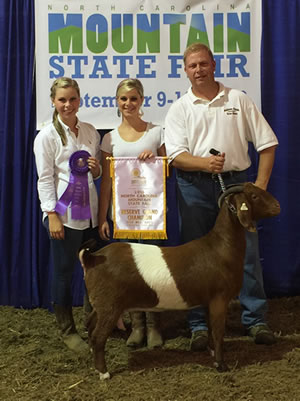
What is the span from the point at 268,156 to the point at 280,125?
3.71 ft

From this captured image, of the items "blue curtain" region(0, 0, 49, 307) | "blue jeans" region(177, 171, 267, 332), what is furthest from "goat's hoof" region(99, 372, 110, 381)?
"blue curtain" region(0, 0, 49, 307)

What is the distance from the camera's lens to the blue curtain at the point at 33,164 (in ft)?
13.1

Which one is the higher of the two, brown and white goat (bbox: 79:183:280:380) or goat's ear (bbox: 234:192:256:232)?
goat's ear (bbox: 234:192:256:232)

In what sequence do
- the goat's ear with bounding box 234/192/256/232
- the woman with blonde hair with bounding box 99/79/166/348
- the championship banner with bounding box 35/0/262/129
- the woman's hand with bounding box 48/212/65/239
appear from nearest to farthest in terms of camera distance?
1. the goat's ear with bounding box 234/192/256/232
2. the woman's hand with bounding box 48/212/65/239
3. the woman with blonde hair with bounding box 99/79/166/348
4. the championship banner with bounding box 35/0/262/129

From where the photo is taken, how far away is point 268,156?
9.96 feet

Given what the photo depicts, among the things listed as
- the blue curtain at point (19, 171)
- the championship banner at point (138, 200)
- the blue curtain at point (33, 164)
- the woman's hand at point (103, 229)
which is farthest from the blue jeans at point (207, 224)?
the blue curtain at point (19, 171)

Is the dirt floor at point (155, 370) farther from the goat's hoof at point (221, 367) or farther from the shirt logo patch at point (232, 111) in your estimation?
the shirt logo patch at point (232, 111)

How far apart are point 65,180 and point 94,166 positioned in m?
0.20

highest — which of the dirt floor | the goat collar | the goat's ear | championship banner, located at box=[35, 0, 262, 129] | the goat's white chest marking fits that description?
championship banner, located at box=[35, 0, 262, 129]

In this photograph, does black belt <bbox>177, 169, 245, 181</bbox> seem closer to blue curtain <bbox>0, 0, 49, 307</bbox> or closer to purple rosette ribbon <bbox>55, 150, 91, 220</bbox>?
purple rosette ribbon <bbox>55, 150, 91, 220</bbox>

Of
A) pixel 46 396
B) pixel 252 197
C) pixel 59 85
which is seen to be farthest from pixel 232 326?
pixel 59 85

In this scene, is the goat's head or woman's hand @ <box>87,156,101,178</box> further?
woman's hand @ <box>87,156,101,178</box>

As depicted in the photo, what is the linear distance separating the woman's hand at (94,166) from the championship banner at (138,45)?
3.37 ft

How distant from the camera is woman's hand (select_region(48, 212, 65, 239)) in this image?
2.93 m
